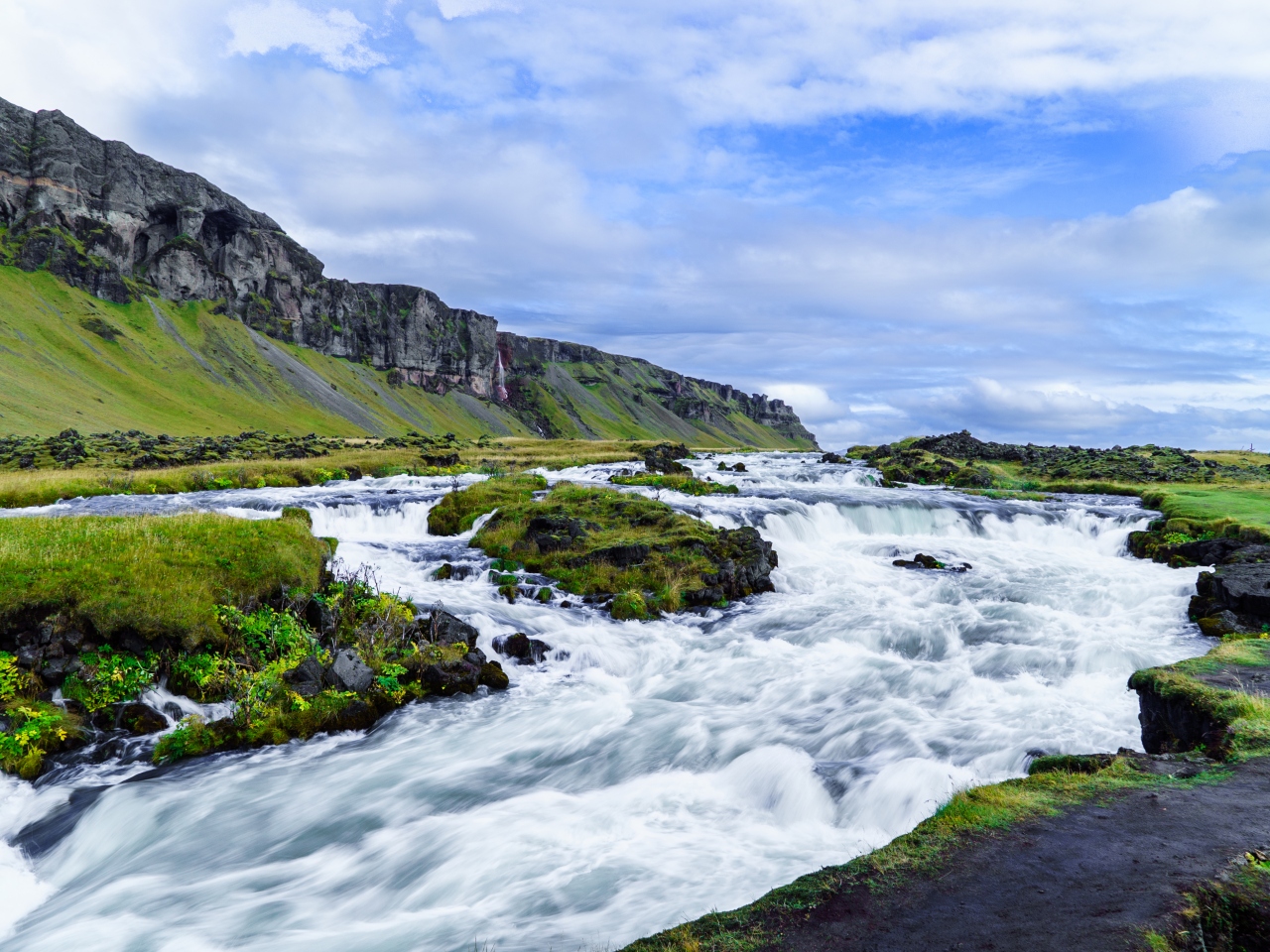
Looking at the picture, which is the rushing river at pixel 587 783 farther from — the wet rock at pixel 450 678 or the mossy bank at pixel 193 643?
the mossy bank at pixel 193 643

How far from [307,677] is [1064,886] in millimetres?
13635

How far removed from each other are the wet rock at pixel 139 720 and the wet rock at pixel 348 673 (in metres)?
3.01

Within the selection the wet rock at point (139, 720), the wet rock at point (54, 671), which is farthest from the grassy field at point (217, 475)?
the wet rock at point (139, 720)

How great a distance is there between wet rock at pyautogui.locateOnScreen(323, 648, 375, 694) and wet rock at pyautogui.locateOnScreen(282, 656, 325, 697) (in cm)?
21

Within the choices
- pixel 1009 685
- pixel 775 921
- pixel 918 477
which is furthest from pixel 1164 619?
pixel 918 477

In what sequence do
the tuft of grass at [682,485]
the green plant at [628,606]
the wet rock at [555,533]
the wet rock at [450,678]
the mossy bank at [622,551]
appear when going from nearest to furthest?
the wet rock at [450,678] → the green plant at [628,606] → the mossy bank at [622,551] → the wet rock at [555,533] → the tuft of grass at [682,485]

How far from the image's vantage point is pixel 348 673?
14805 mm

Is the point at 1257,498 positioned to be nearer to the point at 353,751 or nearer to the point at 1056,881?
the point at 1056,881

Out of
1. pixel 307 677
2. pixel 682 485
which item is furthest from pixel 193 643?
pixel 682 485

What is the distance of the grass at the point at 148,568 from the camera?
1411 centimetres

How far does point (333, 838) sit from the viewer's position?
430 inches

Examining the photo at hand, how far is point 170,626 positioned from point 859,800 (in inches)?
561

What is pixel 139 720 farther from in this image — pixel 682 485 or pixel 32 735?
→ pixel 682 485

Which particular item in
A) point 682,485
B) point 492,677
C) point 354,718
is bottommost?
point 354,718
